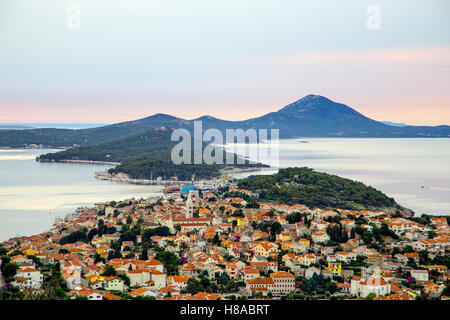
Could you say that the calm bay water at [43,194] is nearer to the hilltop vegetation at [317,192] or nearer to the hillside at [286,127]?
the hilltop vegetation at [317,192]

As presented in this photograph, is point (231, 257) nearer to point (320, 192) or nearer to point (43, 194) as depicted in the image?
point (320, 192)

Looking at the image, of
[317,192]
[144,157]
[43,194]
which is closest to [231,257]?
[317,192]

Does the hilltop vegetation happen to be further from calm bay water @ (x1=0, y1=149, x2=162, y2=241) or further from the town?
calm bay water @ (x1=0, y1=149, x2=162, y2=241)

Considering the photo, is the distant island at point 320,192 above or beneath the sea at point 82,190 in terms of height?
above

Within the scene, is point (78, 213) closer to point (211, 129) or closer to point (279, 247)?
point (279, 247)

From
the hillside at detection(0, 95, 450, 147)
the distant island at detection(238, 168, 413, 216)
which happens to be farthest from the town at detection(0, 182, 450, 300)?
the hillside at detection(0, 95, 450, 147)

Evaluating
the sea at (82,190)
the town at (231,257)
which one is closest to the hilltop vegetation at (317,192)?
the sea at (82,190)
